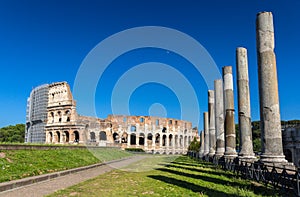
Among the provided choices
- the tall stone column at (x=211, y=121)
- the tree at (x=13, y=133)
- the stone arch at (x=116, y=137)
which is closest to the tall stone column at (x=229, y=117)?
the tall stone column at (x=211, y=121)

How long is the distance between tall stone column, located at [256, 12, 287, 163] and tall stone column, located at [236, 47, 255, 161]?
2928 millimetres

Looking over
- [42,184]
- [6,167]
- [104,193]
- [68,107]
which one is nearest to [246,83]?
[104,193]

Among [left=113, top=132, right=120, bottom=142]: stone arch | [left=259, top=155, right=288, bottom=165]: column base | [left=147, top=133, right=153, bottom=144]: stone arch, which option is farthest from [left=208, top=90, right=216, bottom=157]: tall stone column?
[left=147, top=133, right=153, bottom=144]: stone arch

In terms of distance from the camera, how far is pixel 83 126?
45.9 metres

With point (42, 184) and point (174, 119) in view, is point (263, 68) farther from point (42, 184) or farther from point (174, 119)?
point (174, 119)

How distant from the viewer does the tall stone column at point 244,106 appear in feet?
40.0

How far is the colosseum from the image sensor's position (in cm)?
4834

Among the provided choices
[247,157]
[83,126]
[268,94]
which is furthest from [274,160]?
[83,126]

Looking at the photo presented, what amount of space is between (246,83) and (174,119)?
4649 centimetres

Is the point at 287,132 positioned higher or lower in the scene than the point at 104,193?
higher

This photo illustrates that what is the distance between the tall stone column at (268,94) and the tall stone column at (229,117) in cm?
515

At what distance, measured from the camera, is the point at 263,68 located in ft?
31.5

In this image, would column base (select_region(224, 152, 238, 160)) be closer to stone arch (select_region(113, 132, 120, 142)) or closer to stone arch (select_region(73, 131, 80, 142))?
stone arch (select_region(73, 131, 80, 142))

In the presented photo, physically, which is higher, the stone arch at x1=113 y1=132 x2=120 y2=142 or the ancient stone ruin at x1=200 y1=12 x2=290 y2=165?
the ancient stone ruin at x1=200 y1=12 x2=290 y2=165
